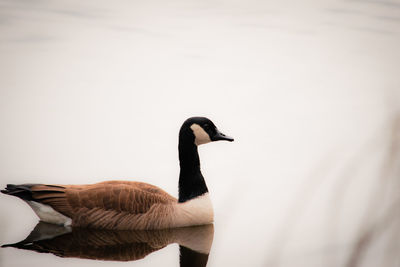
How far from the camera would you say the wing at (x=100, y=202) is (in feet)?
24.3

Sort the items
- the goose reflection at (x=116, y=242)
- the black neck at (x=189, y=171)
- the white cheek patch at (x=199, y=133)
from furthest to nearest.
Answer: the white cheek patch at (x=199, y=133) → the black neck at (x=189, y=171) → the goose reflection at (x=116, y=242)

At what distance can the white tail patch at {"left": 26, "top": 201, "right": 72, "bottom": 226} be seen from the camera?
7438 millimetres

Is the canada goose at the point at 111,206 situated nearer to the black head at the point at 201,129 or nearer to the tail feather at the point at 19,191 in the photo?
the tail feather at the point at 19,191

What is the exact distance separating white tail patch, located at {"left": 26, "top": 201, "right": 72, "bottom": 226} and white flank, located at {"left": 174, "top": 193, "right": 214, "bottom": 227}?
127 centimetres

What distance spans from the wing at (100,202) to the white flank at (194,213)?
0.97 feet

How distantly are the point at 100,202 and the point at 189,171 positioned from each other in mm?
1170

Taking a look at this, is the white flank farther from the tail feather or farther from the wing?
the tail feather

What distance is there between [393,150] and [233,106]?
838cm

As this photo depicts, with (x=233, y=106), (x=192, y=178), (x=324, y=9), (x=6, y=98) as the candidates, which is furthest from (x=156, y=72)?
(x=324, y=9)

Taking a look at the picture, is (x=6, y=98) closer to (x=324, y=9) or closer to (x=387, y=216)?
(x=387, y=216)

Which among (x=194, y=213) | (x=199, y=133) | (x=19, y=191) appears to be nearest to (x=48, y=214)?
(x=19, y=191)

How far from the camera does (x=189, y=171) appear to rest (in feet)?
26.0

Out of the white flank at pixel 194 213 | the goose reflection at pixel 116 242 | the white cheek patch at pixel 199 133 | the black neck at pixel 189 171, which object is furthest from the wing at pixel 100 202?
the white cheek patch at pixel 199 133

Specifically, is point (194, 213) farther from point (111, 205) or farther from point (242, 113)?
point (242, 113)
